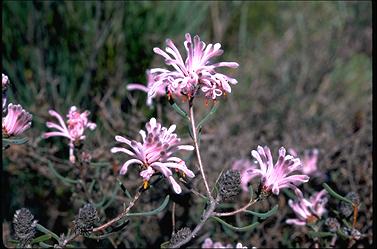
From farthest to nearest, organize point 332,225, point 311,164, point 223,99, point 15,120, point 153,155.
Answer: point 223,99 → point 311,164 → point 332,225 → point 15,120 → point 153,155

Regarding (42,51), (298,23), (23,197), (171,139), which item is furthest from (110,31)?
(171,139)

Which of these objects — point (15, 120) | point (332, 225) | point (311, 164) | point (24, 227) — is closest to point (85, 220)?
point (24, 227)

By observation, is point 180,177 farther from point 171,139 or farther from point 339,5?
point 339,5

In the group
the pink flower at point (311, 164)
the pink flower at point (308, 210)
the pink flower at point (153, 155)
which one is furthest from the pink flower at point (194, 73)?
the pink flower at point (311, 164)

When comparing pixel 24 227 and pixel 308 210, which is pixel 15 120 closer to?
pixel 24 227

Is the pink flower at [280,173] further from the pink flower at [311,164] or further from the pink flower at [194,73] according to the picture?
the pink flower at [311,164]
